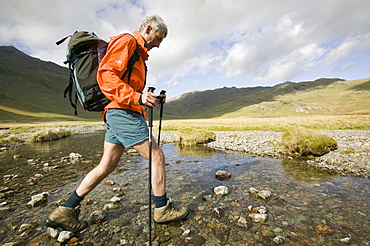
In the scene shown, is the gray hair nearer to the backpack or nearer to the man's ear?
the man's ear

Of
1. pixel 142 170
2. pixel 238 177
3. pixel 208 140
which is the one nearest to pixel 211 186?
pixel 238 177

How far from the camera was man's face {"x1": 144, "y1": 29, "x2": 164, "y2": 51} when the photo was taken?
393 cm

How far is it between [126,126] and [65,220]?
2431 millimetres

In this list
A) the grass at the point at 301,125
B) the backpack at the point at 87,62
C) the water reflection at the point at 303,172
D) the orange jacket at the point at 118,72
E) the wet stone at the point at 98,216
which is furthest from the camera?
the grass at the point at 301,125

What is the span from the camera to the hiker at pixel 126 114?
3492 mm

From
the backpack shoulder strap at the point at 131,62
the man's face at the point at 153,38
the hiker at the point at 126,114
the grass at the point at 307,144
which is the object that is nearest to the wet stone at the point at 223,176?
the hiker at the point at 126,114

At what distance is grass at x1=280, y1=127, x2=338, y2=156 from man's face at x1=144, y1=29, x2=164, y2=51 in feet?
36.7

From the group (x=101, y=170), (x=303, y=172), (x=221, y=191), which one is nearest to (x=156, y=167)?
(x=101, y=170)

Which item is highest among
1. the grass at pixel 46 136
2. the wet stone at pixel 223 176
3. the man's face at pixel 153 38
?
the man's face at pixel 153 38

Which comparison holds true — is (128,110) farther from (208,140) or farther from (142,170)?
(208,140)

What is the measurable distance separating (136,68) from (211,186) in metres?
4.87

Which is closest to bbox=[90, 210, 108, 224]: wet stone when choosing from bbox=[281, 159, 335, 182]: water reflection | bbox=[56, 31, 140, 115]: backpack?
bbox=[56, 31, 140, 115]: backpack

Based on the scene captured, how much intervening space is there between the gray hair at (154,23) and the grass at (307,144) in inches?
444

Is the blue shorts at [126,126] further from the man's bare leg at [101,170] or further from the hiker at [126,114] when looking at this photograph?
the man's bare leg at [101,170]
